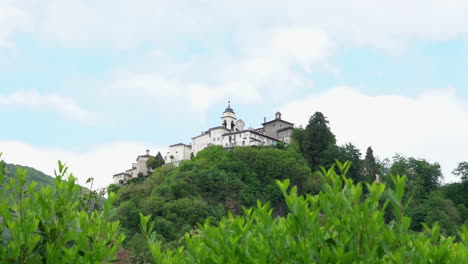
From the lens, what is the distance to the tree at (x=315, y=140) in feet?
294

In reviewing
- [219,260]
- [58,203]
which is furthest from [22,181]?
[219,260]

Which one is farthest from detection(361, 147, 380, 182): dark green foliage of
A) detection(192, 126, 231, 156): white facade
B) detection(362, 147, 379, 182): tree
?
detection(192, 126, 231, 156): white facade

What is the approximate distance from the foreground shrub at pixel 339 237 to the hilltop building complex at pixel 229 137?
93.5 m

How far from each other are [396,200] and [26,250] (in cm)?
382

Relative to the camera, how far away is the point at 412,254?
14.9 ft

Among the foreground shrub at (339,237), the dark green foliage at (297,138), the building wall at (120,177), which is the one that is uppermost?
the dark green foliage at (297,138)

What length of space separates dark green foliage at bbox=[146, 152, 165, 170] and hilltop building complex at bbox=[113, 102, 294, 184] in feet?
5.69

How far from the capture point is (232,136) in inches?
4026

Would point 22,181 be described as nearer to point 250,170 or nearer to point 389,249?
point 389,249

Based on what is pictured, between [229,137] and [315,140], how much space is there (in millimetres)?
20586

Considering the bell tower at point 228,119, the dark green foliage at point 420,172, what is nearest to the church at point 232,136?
the bell tower at point 228,119

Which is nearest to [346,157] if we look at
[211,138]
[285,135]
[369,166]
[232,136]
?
[369,166]

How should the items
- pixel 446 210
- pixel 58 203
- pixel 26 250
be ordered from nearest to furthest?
pixel 26 250 < pixel 58 203 < pixel 446 210

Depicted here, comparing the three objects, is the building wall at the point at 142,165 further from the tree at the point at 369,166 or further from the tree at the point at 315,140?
the tree at the point at 369,166
